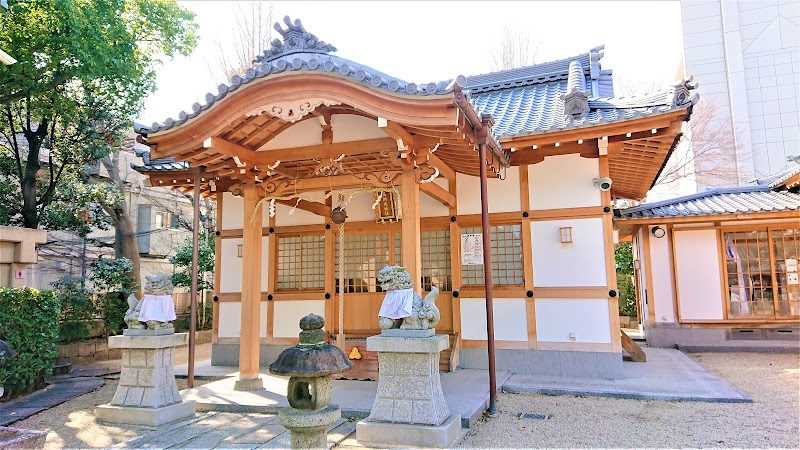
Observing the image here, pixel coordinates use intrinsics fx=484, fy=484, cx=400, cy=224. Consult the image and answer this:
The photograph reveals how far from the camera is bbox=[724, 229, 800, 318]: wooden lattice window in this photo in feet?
34.2

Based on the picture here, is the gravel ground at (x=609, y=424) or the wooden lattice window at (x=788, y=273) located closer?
the gravel ground at (x=609, y=424)

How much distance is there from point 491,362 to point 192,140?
459cm

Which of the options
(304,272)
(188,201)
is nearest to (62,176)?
(304,272)

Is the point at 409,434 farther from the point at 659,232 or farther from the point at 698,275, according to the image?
the point at 698,275

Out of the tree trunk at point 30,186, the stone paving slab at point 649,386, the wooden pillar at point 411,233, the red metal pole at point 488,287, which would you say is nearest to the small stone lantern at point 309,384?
the wooden pillar at point 411,233

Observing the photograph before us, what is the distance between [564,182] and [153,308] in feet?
20.0

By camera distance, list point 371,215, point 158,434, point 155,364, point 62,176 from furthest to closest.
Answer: point 62,176
point 371,215
point 155,364
point 158,434

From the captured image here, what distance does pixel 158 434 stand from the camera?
5027 millimetres

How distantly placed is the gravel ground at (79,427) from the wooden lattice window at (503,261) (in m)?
5.01

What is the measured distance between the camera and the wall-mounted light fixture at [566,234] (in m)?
7.51

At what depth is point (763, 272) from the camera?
1055 centimetres

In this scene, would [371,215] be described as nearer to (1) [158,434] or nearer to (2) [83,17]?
(1) [158,434]

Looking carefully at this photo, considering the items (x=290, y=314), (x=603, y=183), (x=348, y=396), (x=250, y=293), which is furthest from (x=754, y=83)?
(x=250, y=293)

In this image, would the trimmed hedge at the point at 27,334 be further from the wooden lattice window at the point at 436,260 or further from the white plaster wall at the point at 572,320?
the white plaster wall at the point at 572,320
